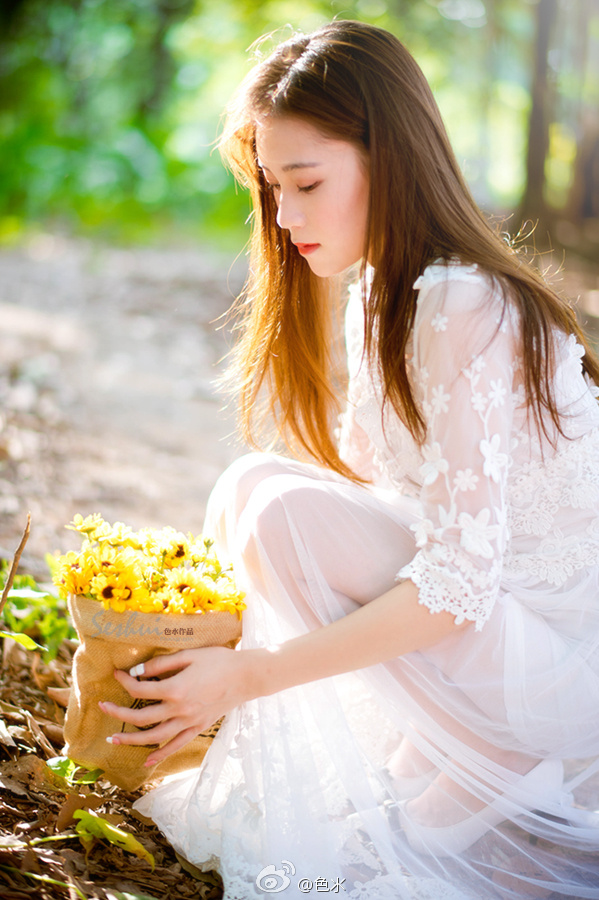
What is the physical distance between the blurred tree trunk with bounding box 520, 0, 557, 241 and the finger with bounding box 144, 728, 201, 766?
19.5 feet

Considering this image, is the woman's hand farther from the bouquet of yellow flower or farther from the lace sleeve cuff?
the lace sleeve cuff

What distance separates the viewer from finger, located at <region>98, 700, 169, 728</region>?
1.26 metres

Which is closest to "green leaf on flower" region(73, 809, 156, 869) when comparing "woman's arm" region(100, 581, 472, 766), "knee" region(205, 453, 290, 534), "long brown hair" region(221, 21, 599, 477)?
"woman's arm" region(100, 581, 472, 766)

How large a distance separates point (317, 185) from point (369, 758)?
100 centimetres

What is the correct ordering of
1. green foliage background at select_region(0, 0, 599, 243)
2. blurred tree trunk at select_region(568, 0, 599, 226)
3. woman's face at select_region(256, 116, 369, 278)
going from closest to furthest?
woman's face at select_region(256, 116, 369, 278) → green foliage background at select_region(0, 0, 599, 243) → blurred tree trunk at select_region(568, 0, 599, 226)

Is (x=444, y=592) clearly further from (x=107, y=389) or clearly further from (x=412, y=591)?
(x=107, y=389)

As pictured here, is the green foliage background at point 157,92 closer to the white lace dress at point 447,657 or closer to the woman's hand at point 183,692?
the white lace dress at point 447,657

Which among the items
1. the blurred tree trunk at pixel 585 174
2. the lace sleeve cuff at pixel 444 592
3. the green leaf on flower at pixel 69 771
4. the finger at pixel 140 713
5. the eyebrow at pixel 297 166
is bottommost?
the green leaf on flower at pixel 69 771

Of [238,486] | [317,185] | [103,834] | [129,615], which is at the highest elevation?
[317,185]

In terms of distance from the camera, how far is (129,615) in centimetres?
128

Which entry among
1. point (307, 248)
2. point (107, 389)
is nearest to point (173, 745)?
point (307, 248)

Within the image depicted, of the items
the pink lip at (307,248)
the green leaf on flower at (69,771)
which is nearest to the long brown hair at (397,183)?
the pink lip at (307,248)

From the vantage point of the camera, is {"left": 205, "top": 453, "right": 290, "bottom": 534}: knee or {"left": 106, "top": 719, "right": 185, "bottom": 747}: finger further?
{"left": 205, "top": 453, "right": 290, "bottom": 534}: knee

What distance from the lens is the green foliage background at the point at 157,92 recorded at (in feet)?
25.3
